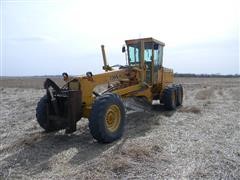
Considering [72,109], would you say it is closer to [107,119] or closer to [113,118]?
[107,119]

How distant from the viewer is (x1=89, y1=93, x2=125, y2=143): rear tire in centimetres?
816

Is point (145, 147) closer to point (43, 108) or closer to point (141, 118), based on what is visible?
point (43, 108)

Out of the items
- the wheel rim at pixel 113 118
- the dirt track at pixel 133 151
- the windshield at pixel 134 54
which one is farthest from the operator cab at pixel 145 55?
the wheel rim at pixel 113 118

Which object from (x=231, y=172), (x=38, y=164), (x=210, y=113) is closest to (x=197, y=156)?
(x=231, y=172)

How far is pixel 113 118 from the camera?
8875mm

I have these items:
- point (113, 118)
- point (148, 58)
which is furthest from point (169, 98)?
point (113, 118)

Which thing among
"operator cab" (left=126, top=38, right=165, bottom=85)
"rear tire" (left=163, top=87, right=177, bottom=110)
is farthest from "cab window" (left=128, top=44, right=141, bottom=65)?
"rear tire" (left=163, top=87, right=177, bottom=110)

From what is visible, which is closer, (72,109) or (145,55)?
(72,109)

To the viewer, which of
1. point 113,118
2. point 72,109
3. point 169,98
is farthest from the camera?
point 169,98

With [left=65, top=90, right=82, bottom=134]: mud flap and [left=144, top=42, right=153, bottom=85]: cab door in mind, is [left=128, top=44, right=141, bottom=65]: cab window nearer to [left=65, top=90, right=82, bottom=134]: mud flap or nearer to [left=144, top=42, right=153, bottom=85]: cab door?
[left=144, top=42, right=153, bottom=85]: cab door

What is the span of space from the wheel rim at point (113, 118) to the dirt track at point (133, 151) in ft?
1.31

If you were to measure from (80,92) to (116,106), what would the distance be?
93 cm

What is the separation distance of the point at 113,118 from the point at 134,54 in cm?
443

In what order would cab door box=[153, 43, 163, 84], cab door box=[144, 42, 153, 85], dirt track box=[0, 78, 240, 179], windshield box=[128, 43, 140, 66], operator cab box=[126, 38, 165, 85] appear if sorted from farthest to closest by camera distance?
cab door box=[153, 43, 163, 84], cab door box=[144, 42, 153, 85], windshield box=[128, 43, 140, 66], operator cab box=[126, 38, 165, 85], dirt track box=[0, 78, 240, 179]
